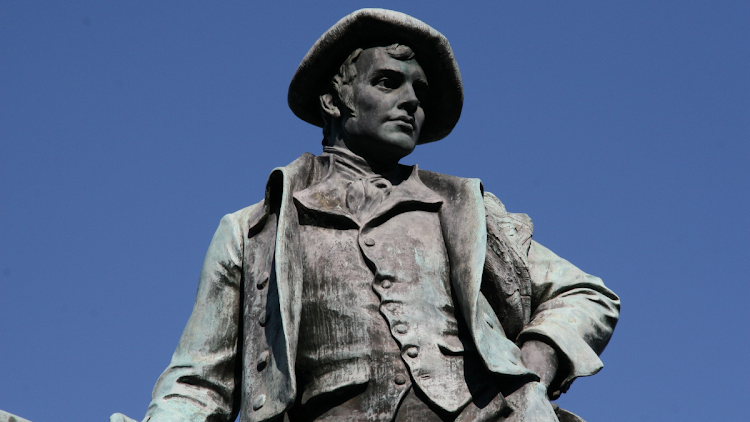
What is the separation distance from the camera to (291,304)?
8383 mm

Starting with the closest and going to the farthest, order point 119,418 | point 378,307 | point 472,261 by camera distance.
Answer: point 119,418
point 378,307
point 472,261

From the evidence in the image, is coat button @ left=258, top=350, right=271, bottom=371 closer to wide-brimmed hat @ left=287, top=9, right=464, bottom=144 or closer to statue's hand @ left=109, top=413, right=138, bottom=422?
statue's hand @ left=109, top=413, right=138, bottom=422

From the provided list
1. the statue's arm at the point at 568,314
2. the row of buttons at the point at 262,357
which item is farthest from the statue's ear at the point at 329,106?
the statue's arm at the point at 568,314

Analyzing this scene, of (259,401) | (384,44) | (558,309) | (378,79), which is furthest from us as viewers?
(384,44)

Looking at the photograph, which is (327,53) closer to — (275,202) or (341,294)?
(275,202)

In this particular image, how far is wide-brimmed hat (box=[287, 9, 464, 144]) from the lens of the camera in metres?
9.52

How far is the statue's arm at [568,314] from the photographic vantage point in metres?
8.62

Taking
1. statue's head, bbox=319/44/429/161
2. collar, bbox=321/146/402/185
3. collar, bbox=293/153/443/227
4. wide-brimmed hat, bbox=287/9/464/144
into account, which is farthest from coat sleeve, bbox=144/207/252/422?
wide-brimmed hat, bbox=287/9/464/144

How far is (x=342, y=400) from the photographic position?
8.27 m

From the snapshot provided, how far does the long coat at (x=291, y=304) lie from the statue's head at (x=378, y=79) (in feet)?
1.48

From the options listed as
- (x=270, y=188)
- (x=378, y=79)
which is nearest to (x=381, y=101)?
(x=378, y=79)

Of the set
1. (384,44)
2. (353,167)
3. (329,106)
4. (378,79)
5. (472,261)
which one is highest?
(384,44)

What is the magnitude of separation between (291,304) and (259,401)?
63 cm

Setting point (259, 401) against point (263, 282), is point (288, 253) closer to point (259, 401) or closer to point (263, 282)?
point (263, 282)
